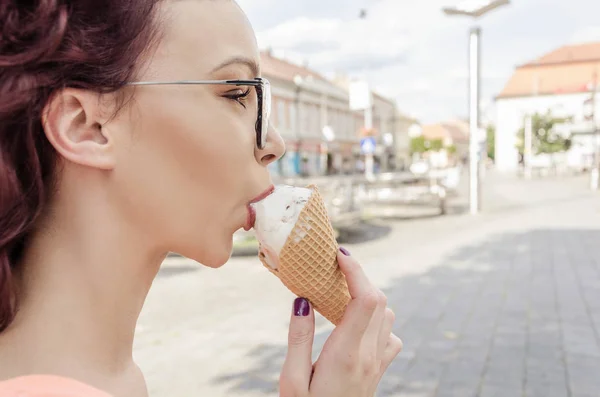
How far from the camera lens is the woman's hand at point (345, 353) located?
108cm

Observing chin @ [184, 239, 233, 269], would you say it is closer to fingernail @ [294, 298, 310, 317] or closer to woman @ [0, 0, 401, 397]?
woman @ [0, 0, 401, 397]

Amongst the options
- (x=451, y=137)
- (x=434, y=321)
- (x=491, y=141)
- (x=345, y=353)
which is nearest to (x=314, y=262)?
(x=345, y=353)

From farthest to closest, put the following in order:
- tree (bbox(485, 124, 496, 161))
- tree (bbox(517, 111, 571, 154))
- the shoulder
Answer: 1. tree (bbox(485, 124, 496, 161))
2. tree (bbox(517, 111, 571, 154))
3. the shoulder

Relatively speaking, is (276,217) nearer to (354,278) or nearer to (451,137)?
(354,278)

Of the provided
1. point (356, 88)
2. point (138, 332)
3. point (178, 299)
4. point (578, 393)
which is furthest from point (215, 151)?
point (356, 88)

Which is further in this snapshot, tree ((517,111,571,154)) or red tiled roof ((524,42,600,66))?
red tiled roof ((524,42,600,66))

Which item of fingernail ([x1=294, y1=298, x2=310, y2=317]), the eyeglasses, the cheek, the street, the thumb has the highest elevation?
the eyeglasses

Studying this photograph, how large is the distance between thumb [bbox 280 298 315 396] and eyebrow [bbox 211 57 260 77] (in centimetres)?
52

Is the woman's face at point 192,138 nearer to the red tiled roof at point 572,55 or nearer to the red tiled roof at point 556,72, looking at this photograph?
the red tiled roof at point 556,72

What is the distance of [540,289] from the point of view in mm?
6434

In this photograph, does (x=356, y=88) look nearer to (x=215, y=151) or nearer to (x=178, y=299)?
(x=178, y=299)

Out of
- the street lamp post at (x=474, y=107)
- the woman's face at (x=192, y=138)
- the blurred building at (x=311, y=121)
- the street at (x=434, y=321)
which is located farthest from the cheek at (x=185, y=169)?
the blurred building at (x=311, y=121)

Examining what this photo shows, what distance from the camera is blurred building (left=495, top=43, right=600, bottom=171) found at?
62562 millimetres

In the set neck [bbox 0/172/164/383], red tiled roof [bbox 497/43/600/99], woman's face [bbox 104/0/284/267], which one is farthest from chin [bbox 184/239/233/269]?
red tiled roof [bbox 497/43/600/99]
